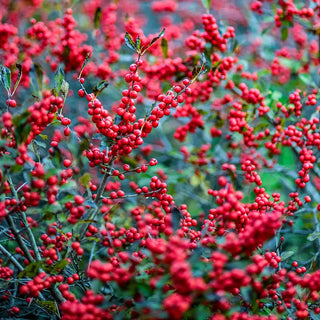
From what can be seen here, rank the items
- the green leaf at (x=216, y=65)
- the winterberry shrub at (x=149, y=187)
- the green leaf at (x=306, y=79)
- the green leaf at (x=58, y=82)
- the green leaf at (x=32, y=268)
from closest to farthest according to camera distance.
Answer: the winterberry shrub at (x=149, y=187) < the green leaf at (x=32, y=268) < the green leaf at (x=58, y=82) < the green leaf at (x=216, y=65) < the green leaf at (x=306, y=79)

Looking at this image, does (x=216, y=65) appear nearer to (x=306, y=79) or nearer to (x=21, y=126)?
(x=306, y=79)

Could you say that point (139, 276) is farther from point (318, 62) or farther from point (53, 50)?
point (318, 62)

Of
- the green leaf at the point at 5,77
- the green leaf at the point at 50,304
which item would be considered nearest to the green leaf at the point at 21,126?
the green leaf at the point at 5,77

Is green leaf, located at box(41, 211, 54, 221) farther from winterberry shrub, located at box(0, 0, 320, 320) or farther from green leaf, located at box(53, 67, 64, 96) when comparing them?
green leaf, located at box(53, 67, 64, 96)

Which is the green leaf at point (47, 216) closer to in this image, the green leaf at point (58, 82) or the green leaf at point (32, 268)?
the green leaf at point (32, 268)

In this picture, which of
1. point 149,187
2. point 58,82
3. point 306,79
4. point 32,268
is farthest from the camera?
point 306,79

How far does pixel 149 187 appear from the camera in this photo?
95.5 inches

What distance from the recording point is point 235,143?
9.59ft

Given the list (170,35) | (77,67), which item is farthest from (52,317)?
(170,35)

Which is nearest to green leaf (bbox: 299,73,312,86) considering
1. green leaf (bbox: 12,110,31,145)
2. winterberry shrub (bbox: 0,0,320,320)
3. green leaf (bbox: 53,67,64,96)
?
winterberry shrub (bbox: 0,0,320,320)

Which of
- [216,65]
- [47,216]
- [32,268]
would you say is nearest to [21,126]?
[47,216]

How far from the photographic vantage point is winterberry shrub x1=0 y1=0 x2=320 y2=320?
1141mm

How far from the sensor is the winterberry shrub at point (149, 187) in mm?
1141

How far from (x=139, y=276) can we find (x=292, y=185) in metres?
1.97
